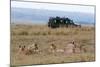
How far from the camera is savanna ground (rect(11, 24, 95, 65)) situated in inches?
100

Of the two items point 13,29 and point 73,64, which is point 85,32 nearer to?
point 73,64

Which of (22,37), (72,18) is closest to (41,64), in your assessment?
(22,37)

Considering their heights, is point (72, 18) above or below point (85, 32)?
above

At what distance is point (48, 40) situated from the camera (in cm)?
270

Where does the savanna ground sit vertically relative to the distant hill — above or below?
below

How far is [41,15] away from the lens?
105 inches

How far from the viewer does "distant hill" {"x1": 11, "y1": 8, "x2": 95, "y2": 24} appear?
8.36 feet

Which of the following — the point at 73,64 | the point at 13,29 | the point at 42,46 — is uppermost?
the point at 13,29

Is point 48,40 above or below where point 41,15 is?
below

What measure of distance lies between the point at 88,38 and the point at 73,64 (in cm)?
40

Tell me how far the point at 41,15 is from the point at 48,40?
12.5 inches

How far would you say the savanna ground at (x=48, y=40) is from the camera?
2547 mm

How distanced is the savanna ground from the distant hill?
0.24ft

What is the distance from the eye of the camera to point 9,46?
8.23 feet
